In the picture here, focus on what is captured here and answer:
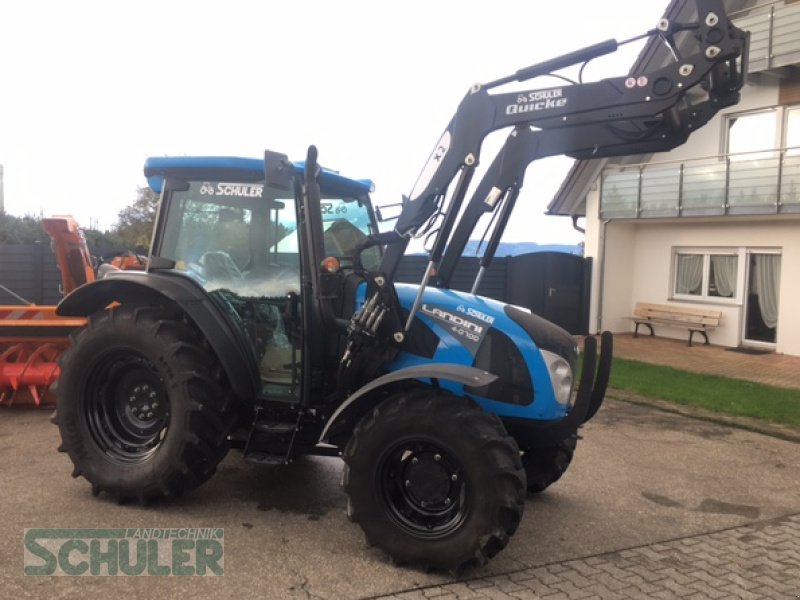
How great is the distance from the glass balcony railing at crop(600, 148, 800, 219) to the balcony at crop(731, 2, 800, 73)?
5.35 feet

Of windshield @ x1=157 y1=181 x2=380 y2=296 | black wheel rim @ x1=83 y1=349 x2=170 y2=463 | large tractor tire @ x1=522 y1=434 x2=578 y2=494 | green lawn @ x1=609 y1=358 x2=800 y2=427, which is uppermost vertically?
windshield @ x1=157 y1=181 x2=380 y2=296

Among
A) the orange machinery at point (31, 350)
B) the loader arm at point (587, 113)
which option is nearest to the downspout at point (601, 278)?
the orange machinery at point (31, 350)

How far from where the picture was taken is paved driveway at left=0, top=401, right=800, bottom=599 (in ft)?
11.7

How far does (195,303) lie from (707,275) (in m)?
12.8

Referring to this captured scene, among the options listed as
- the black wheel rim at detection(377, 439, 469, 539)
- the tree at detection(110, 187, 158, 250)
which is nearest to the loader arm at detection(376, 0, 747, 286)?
the black wheel rim at detection(377, 439, 469, 539)

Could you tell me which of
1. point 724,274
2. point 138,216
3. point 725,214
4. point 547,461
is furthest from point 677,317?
point 138,216

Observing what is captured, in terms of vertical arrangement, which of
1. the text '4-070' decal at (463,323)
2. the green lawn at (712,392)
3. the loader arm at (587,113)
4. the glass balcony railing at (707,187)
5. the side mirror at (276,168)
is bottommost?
the green lawn at (712,392)

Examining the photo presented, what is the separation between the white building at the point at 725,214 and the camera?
12.9 m

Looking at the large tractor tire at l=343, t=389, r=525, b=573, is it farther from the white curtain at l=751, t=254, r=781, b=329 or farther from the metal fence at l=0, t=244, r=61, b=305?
the white curtain at l=751, t=254, r=781, b=329

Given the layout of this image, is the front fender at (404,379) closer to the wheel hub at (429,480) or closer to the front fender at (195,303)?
the wheel hub at (429,480)

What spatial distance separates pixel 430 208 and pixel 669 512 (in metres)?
2.74

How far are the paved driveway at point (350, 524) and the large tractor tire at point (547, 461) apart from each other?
24 cm

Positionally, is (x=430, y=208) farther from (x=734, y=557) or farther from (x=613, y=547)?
(x=734, y=557)

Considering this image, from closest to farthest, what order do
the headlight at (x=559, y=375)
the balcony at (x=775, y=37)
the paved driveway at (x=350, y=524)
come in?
the paved driveway at (x=350, y=524) → the headlight at (x=559, y=375) → the balcony at (x=775, y=37)
